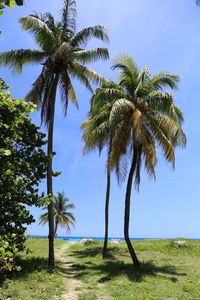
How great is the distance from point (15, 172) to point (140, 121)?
10.4 meters

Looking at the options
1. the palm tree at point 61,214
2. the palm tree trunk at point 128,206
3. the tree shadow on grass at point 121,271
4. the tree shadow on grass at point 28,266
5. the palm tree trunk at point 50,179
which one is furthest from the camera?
the palm tree at point 61,214

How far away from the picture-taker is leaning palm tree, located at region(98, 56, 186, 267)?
21984 mm

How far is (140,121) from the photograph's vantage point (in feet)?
71.2

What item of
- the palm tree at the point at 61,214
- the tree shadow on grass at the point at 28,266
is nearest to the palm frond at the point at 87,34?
the tree shadow on grass at the point at 28,266

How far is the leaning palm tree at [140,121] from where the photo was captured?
21984 millimetres

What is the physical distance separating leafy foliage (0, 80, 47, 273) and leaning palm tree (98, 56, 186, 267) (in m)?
6.62

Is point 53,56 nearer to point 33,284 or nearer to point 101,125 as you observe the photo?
point 101,125

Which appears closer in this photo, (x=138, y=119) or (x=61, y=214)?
(x=138, y=119)

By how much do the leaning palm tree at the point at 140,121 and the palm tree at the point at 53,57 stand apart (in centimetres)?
210

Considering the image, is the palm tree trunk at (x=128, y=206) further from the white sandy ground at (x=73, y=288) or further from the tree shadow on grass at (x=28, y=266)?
the tree shadow on grass at (x=28, y=266)

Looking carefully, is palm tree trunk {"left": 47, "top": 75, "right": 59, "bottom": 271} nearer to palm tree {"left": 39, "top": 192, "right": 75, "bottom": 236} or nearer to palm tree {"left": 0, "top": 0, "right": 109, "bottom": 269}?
palm tree {"left": 0, "top": 0, "right": 109, "bottom": 269}

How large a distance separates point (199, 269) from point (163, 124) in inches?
339

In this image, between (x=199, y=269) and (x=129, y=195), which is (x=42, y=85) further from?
(x=199, y=269)

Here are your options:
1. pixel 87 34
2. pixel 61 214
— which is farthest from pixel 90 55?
pixel 61 214
